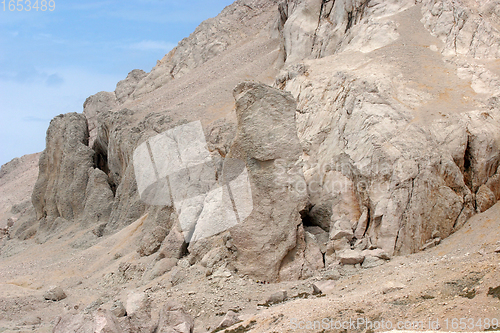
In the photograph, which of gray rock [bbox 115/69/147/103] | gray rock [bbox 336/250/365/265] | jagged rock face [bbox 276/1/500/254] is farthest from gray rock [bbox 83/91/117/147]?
gray rock [bbox 336/250/365/265]

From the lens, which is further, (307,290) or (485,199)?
(485,199)

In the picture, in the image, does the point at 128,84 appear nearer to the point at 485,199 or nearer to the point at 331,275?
the point at 331,275

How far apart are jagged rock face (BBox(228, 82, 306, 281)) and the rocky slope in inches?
1.3

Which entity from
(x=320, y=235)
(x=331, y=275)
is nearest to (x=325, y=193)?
(x=320, y=235)

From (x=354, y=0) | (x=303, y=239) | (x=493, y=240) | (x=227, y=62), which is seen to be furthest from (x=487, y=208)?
(x=227, y=62)

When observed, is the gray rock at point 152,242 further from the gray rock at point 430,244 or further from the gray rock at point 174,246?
the gray rock at point 430,244

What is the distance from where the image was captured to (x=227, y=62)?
34531 millimetres

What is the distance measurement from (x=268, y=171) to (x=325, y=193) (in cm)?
235

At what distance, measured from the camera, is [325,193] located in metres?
14.8

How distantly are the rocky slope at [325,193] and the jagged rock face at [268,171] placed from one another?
0.11 ft

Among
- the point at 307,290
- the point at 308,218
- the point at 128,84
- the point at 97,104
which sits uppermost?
the point at 128,84

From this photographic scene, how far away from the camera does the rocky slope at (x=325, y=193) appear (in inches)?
455

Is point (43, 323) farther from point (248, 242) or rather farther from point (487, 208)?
point (487, 208)

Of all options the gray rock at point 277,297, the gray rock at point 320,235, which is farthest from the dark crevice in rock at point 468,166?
the gray rock at point 277,297
